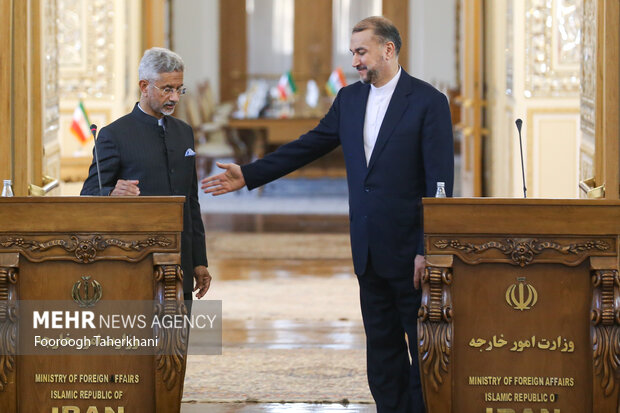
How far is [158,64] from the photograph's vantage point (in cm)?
387

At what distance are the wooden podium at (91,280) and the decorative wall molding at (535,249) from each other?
1.02 meters

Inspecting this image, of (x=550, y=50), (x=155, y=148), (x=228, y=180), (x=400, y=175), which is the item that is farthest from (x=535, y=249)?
(x=550, y=50)

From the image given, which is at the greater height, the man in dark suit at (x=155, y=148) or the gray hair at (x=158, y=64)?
the gray hair at (x=158, y=64)

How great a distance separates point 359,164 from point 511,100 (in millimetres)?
5648

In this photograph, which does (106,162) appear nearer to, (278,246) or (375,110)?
(375,110)

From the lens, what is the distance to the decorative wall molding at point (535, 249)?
3707 mm

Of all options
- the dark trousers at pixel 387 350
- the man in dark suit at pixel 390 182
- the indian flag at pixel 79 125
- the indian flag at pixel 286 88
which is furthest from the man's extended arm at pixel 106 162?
the indian flag at pixel 286 88

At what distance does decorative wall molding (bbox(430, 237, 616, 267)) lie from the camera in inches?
146

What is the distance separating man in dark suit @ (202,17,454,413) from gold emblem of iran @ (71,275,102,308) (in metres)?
1.04

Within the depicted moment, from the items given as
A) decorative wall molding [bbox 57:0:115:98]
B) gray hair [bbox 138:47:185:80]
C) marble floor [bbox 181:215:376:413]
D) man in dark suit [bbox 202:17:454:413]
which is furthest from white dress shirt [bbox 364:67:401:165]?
decorative wall molding [bbox 57:0:115:98]

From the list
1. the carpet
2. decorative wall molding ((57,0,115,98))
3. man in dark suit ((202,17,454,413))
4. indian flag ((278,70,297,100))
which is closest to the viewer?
man in dark suit ((202,17,454,413))

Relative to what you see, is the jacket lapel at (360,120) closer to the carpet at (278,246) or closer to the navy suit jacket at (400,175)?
the navy suit jacket at (400,175)

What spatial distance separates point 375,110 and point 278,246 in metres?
5.63

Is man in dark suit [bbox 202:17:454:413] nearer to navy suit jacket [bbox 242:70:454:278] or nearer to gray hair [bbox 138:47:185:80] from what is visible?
navy suit jacket [bbox 242:70:454:278]
